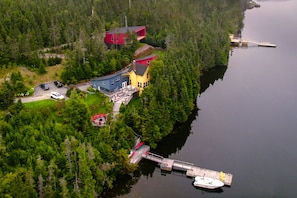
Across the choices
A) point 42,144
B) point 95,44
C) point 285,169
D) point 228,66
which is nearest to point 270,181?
point 285,169

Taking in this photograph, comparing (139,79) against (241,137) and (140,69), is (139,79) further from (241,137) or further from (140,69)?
(241,137)

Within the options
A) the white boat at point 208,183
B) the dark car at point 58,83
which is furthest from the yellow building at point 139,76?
the white boat at point 208,183

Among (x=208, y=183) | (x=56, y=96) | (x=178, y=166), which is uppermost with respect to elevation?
(x=56, y=96)

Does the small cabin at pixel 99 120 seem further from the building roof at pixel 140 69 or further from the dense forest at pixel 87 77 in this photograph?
the building roof at pixel 140 69

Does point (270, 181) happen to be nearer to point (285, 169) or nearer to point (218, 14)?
point (285, 169)

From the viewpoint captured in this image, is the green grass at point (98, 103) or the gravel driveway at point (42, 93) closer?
the green grass at point (98, 103)

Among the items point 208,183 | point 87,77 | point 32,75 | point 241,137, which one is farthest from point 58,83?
point 241,137

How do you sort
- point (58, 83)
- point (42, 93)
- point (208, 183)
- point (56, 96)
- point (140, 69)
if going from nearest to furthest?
point (208, 183), point (56, 96), point (42, 93), point (58, 83), point (140, 69)
